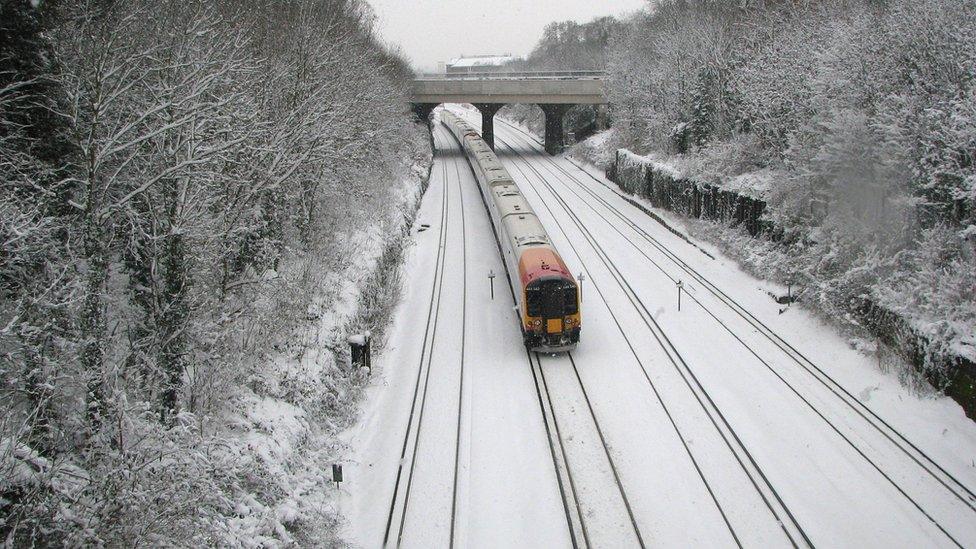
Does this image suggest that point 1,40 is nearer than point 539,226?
Yes

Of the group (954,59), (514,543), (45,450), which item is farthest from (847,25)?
(45,450)

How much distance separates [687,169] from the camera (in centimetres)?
3166

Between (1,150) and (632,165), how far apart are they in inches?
1273

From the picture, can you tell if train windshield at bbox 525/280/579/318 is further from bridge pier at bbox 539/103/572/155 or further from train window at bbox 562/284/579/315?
bridge pier at bbox 539/103/572/155

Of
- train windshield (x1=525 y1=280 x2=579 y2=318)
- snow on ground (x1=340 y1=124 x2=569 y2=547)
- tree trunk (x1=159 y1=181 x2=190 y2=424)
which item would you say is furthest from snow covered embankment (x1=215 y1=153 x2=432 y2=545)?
train windshield (x1=525 y1=280 x2=579 y2=318)

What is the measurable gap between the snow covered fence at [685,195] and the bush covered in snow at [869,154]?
31.7 inches

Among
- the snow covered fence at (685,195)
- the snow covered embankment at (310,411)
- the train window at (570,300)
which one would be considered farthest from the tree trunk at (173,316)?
the snow covered fence at (685,195)

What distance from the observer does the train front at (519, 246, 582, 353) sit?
1719 centimetres

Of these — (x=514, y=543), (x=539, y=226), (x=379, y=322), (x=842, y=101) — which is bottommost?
(x=514, y=543)

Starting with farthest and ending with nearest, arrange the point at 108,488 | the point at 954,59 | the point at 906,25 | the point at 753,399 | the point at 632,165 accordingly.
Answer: the point at 632,165 < the point at 906,25 < the point at 954,59 < the point at 753,399 < the point at 108,488

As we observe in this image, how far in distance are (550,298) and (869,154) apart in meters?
11.1

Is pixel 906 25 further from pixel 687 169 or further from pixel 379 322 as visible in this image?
pixel 379 322

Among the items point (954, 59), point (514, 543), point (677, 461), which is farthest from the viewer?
point (954, 59)

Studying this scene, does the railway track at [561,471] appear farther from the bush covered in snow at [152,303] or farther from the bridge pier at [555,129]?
the bridge pier at [555,129]
